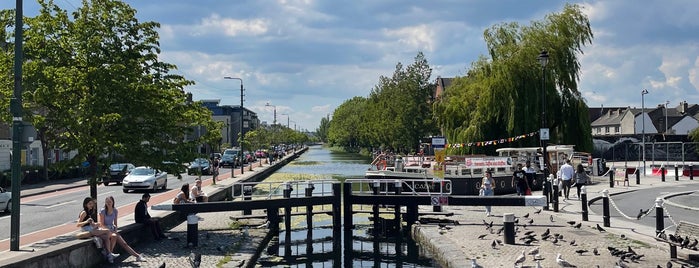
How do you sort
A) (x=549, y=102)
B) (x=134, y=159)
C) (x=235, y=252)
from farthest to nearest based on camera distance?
(x=549, y=102) < (x=134, y=159) < (x=235, y=252)

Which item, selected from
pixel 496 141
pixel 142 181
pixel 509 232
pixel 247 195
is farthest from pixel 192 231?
pixel 496 141

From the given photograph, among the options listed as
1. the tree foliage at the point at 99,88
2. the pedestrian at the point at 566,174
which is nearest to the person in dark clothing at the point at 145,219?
the tree foliage at the point at 99,88

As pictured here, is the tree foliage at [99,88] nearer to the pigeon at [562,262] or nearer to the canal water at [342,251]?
the canal water at [342,251]

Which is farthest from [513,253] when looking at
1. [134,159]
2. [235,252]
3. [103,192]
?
[103,192]

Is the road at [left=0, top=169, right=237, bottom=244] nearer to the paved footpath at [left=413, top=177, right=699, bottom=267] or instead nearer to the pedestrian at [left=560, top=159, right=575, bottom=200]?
the paved footpath at [left=413, top=177, right=699, bottom=267]

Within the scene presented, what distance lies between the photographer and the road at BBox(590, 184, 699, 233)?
715 inches

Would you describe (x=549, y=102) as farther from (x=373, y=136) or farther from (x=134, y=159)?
(x=373, y=136)

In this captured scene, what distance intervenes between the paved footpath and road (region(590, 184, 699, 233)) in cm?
106

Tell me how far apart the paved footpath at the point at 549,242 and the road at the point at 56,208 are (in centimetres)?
1077

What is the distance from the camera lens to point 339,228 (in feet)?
70.8

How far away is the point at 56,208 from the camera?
23.4 m

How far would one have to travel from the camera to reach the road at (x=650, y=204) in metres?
18.2

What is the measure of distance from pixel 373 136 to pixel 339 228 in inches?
2983

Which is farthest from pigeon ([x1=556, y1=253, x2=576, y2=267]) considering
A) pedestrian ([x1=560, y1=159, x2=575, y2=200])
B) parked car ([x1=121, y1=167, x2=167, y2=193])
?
parked car ([x1=121, y1=167, x2=167, y2=193])
